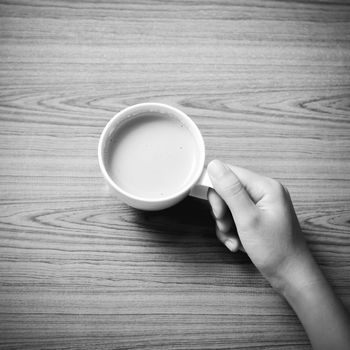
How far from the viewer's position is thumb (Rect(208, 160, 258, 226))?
646mm

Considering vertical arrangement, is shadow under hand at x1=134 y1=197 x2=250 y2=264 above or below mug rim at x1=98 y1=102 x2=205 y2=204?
below

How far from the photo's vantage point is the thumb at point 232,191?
25.4 inches

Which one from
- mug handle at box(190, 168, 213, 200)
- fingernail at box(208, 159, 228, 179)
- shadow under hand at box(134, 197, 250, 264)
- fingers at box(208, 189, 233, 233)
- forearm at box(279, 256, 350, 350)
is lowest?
forearm at box(279, 256, 350, 350)

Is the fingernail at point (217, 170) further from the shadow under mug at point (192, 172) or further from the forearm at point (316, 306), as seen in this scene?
the forearm at point (316, 306)

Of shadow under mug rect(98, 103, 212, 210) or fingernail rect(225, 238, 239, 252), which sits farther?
fingernail rect(225, 238, 239, 252)

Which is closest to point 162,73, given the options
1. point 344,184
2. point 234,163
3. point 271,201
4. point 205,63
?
point 205,63

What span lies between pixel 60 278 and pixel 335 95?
0.72 m

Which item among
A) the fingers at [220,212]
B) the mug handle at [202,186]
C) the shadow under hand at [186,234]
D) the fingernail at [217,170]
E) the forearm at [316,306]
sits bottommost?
the forearm at [316,306]

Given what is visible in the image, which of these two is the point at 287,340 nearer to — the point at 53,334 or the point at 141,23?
the point at 53,334

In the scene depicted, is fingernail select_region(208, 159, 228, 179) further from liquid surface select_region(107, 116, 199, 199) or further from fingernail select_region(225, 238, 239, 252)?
fingernail select_region(225, 238, 239, 252)

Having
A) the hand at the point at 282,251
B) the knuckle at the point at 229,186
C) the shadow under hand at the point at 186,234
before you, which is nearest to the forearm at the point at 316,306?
the hand at the point at 282,251

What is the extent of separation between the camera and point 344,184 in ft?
2.59

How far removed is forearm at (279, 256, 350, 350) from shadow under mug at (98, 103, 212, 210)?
24 cm

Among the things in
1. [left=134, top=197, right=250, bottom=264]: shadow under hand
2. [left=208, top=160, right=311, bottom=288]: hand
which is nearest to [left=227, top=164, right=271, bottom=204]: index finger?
[left=208, top=160, right=311, bottom=288]: hand
